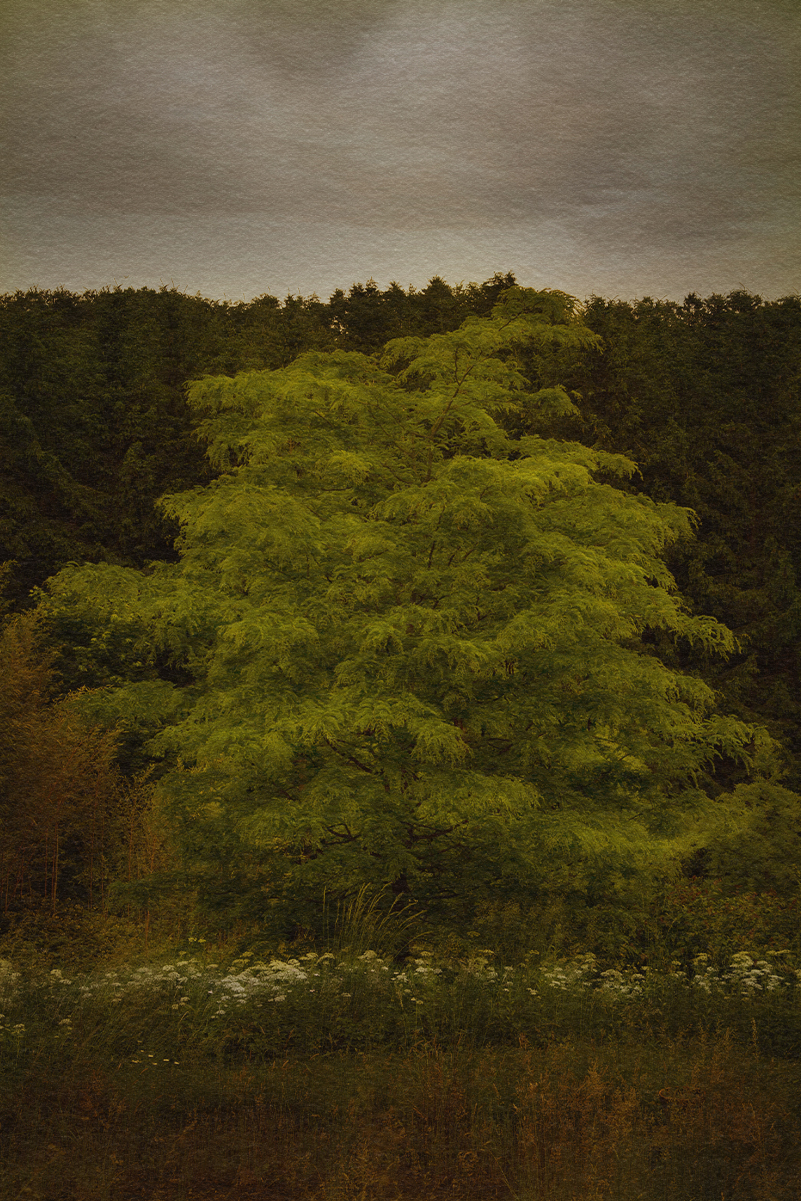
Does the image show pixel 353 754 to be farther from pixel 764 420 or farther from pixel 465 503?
pixel 764 420

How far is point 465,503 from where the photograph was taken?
480 inches

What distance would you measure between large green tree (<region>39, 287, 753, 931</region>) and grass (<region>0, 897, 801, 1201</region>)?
1.38m

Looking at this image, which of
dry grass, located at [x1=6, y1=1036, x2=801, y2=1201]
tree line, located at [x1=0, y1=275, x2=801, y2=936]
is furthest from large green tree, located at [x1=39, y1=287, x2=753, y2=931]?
dry grass, located at [x1=6, y1=1036, x2=801, y2=1201]

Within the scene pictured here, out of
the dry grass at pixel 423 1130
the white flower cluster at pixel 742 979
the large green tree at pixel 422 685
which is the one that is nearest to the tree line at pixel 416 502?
the large green tree at pixel 422 685

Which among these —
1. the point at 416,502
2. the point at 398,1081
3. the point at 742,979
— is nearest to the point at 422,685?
the point at 416,502

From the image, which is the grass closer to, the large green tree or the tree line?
the large green tree

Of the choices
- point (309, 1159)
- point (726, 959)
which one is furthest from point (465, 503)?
point (309, 1159)

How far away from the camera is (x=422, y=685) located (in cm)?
1233

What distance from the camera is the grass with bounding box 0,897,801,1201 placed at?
21.7 feet

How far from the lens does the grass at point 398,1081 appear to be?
261 inches

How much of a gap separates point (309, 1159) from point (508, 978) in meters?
3.83

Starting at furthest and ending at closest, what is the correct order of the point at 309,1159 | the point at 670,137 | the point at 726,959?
the point at 670,137 → the point at 726,959 → the point at 309,1159

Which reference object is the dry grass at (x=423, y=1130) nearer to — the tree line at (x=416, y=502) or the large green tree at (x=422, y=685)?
the large green tree at (x=422, y=685)

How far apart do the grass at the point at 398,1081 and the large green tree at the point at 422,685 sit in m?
1.38
